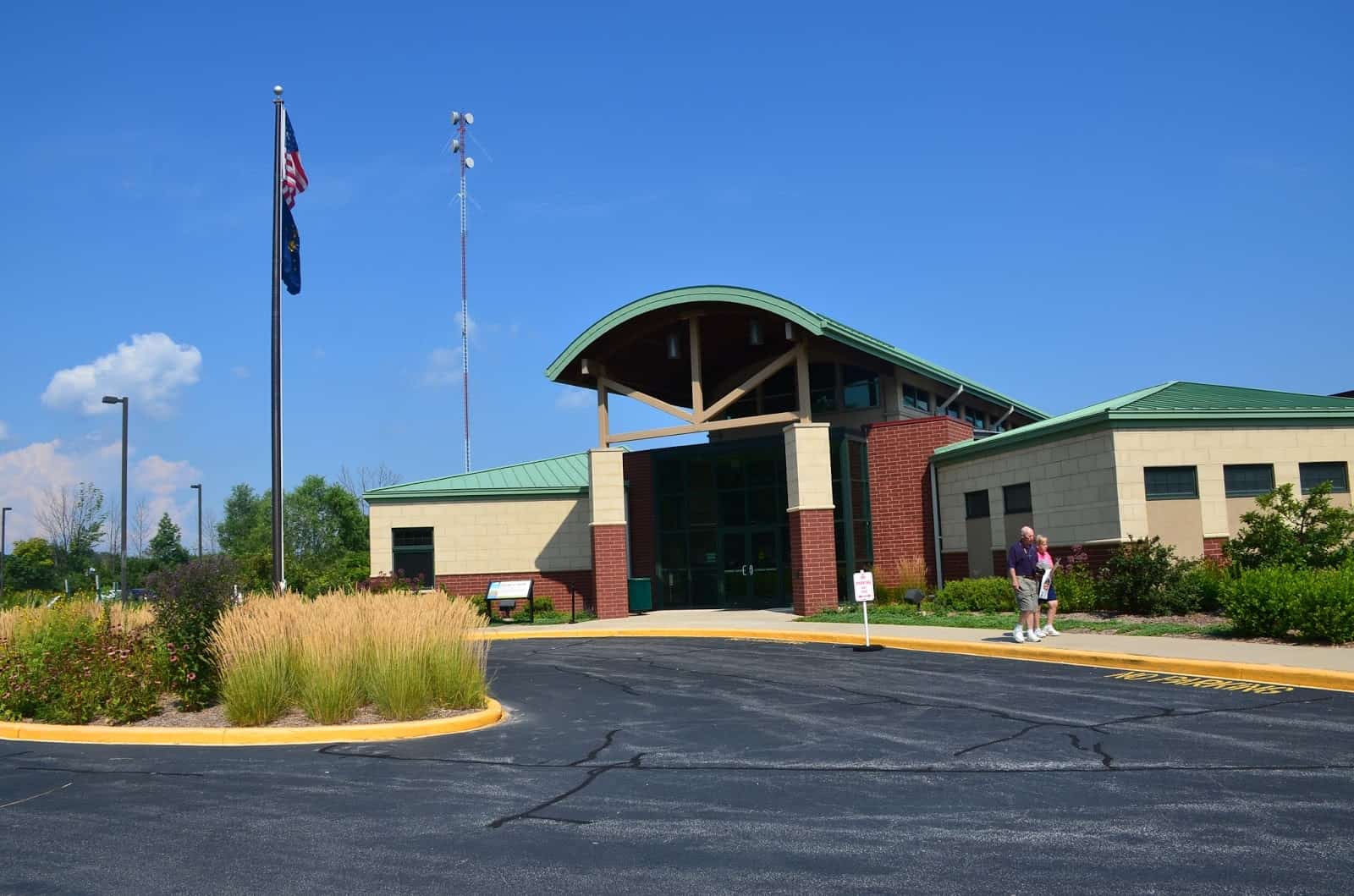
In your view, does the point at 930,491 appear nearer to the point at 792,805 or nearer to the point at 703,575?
the point at 703,575

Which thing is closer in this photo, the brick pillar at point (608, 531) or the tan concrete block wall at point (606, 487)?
the brick pillar at point (608, 531)

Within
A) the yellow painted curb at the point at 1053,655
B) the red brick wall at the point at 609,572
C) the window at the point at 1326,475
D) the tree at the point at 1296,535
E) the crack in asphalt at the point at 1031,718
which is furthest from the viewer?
the red brick wall at the point at 609,572

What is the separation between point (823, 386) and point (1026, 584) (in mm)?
15045

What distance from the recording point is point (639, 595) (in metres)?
28.1

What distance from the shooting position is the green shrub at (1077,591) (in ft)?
65.2

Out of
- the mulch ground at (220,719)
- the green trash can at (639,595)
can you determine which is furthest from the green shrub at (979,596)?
the mulch ground at (220,719)

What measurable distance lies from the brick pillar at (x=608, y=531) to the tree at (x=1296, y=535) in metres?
14.1

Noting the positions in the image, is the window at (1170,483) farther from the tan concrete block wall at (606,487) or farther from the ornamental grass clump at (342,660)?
the ornamental grass clump at (342,660)

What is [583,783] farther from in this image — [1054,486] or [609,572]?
[609,572]

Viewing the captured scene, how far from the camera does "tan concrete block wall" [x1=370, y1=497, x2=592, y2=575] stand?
100 feet

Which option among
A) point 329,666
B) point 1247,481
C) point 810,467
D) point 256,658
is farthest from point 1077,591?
point 256,658

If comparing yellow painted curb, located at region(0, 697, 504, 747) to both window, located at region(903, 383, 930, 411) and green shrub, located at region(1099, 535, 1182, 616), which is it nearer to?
green shrub, located at region(1099, 535, 1182, 616)

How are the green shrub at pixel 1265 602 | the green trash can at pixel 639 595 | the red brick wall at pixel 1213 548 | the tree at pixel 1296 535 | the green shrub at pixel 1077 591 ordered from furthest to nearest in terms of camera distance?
the green trash can at pixel 639 595
the red brick wall at pixel 1213 548
the green shrub at pixel 1077 591
the tree at pixel 1296 535
the green shrub at pixel 1265 602

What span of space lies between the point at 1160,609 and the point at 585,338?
50.2 ft
